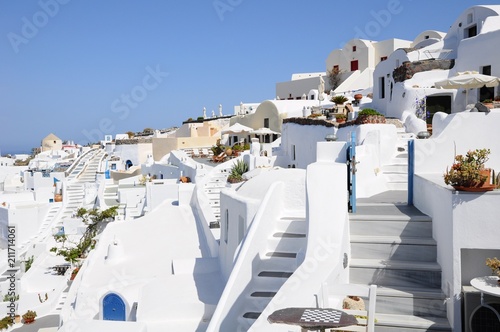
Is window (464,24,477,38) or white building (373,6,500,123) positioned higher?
window (464,24,477,38)

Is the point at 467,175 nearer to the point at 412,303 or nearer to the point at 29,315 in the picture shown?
the point at 412,303

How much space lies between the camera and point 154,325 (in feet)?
29.1

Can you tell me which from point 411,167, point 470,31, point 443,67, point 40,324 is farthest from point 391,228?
point 470,31

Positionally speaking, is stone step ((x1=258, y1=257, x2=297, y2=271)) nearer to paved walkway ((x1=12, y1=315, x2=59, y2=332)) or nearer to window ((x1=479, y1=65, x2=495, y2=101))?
paved walkway ((x1=12, y1=315, x2=59, y2=332))

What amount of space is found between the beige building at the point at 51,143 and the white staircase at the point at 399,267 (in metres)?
78.3

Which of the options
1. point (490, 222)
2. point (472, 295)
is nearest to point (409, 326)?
point (472, 295)

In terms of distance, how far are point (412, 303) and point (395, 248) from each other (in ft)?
3.38

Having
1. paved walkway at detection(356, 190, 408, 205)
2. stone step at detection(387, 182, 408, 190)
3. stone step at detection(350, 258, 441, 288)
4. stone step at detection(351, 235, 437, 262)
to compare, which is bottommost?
stone step at detection(350, 258, 441, 288)

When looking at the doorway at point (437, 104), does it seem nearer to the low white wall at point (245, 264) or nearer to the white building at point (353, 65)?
the low white wall at point (245, 264)

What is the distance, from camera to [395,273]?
656 cm

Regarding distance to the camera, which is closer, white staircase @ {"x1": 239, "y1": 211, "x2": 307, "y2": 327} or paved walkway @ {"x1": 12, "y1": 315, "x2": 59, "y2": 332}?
white staircase @ {"x1": 239, "y1": 211, "x2": 307, "y2": 327}

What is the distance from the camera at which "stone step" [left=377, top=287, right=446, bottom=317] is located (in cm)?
600

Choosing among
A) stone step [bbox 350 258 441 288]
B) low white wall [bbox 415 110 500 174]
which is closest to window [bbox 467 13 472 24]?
low white wall [bbox 415 110 500 174]

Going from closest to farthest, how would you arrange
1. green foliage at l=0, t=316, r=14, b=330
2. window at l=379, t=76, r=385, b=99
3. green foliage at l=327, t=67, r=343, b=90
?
1. green foliage at l=0, t=316, r=14, b=330
2. window at l=379, t=76, r=385, b=99
3. green foliage at l=327, t=67, r=343, b=90
